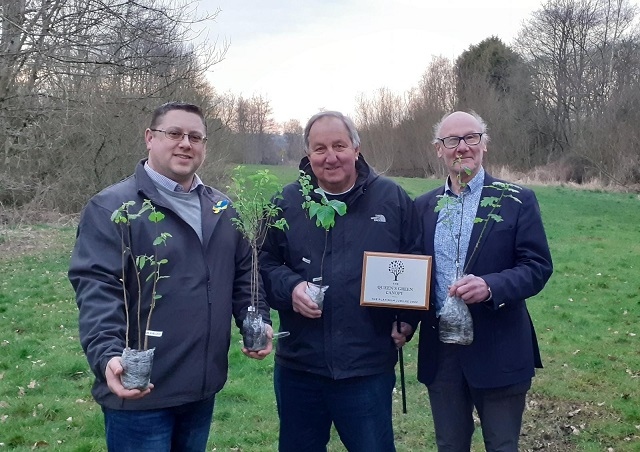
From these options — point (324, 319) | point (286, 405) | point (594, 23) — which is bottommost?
point (286, 405)

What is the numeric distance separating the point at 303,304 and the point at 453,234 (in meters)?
0.86

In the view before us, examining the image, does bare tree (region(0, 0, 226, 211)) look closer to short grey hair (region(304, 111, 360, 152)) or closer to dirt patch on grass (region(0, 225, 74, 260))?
dirt patch on grass (region(0, 225, 74, 260))

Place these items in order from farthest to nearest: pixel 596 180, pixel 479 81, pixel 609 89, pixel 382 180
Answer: pixel 479 81, pixel 609 89, pixel 596 180, pixel 382 180

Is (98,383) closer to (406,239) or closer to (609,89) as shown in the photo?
(406,239)

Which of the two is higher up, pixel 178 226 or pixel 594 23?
pixel 594 23

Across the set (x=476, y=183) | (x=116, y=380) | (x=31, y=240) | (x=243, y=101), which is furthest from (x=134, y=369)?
(x=243, y=101)

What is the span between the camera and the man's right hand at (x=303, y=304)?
2963mm

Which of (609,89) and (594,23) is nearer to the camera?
(609,89)

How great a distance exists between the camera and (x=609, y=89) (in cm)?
4047

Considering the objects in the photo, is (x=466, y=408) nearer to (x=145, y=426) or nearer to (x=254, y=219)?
(x=254, y=219)

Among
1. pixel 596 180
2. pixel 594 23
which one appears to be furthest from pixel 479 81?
pixel 596 180

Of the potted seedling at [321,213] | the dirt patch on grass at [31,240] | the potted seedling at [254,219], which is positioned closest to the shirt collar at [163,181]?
the potted seedling at [254,219]

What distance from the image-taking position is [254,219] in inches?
115

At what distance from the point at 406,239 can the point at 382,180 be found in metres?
0.33
